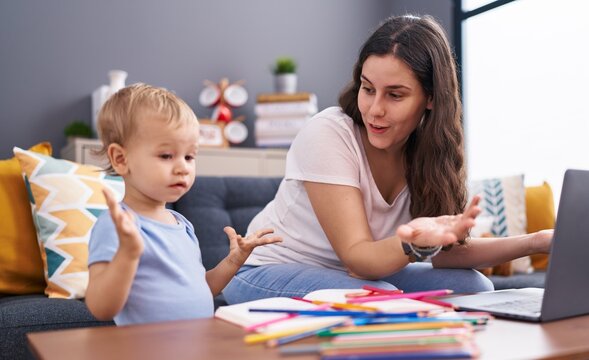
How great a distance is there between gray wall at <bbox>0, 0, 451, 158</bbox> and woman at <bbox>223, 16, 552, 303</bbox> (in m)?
2.13

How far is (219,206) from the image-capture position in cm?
238

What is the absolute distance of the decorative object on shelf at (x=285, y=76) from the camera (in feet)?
12.2

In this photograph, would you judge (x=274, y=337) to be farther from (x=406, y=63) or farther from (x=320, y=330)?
(x=406, y=63)

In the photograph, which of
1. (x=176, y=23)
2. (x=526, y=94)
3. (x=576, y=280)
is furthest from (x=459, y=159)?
(x=176, y=23)

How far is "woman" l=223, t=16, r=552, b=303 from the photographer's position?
1.46 m

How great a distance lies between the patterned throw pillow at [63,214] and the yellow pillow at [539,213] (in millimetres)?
1869

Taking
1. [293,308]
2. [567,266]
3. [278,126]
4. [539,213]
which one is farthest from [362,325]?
[278,126]

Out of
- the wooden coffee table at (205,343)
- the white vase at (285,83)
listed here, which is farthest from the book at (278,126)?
the wooden coffee table at (205,343)

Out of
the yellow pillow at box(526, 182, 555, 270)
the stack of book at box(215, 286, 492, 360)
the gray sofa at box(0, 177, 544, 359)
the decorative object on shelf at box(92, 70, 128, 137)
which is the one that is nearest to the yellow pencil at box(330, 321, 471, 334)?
the stack of book at box(215, 286, 492, 360)

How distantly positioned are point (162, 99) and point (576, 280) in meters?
0.79

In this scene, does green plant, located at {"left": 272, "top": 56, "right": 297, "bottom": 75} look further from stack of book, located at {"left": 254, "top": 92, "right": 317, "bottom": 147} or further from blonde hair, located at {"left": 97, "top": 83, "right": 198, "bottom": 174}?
blonde hair, located at {"left": 97, "top": 83, "right": 198, "bottom": 174}

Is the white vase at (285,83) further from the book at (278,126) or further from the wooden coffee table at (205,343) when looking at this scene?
the wooden coffee table at (205,343)

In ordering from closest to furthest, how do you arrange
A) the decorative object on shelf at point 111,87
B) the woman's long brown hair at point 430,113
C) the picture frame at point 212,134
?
the woman's long brown hair at point 430,113, the decorative object on shelf at point 111,87, the picture frame at point 212,134

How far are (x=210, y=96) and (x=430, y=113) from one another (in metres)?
2.24
